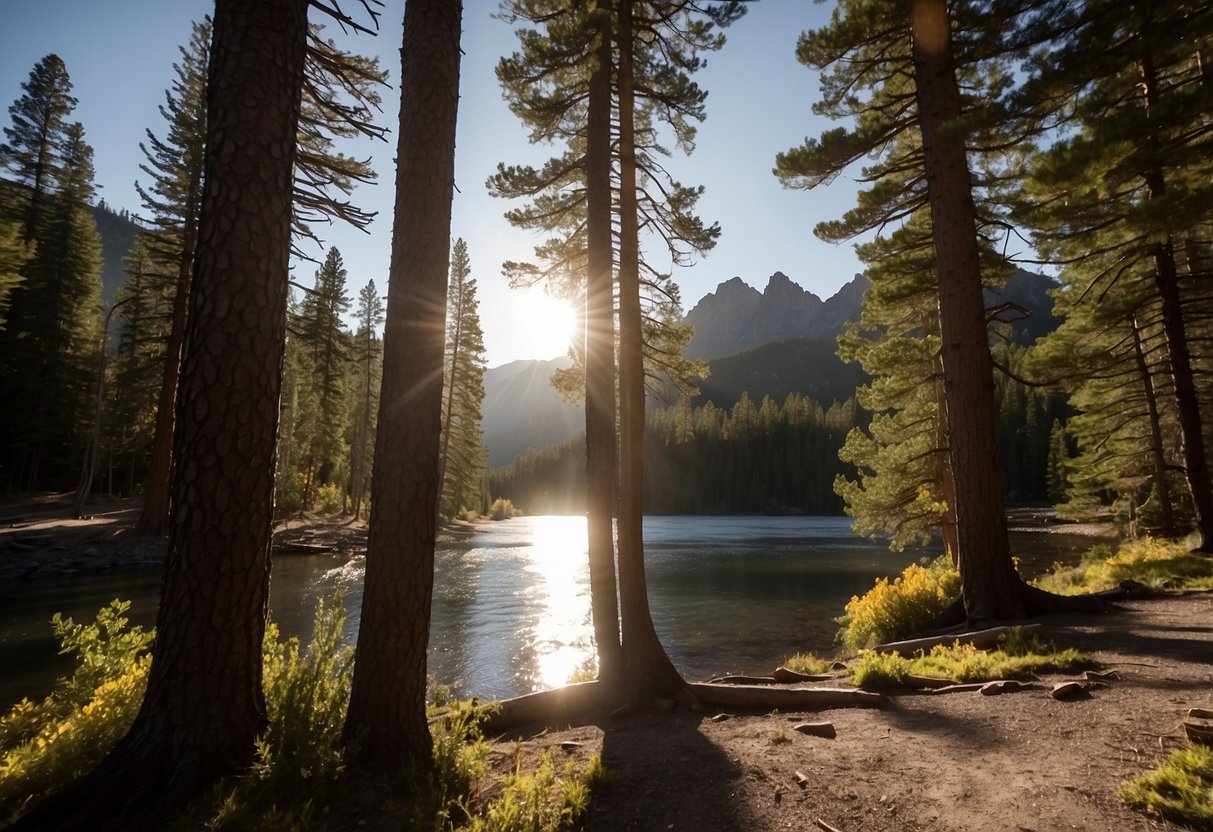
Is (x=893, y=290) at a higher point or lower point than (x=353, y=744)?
higher

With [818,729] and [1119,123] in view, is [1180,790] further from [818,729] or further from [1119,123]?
[1119,123]

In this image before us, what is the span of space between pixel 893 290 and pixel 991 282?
5.81 feet

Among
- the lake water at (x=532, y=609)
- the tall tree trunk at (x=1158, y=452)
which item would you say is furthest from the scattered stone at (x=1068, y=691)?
the tall tree trunk at (x=1158, y=452)

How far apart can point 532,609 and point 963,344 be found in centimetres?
1418

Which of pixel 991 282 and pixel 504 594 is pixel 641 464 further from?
pixel 504 594

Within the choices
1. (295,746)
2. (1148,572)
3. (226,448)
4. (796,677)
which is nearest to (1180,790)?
(796,677)

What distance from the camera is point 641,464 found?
701 cm

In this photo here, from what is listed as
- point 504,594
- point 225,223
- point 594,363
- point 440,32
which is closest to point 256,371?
point 225,223

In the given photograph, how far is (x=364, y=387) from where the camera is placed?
146 feet

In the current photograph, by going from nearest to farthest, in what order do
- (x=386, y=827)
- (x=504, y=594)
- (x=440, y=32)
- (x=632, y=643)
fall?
(x=386, y=827) < (x=440, y=32) < (x=632, y=643) < (x=504, y=594)

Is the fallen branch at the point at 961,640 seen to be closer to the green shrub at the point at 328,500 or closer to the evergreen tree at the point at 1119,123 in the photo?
the evergreen tree at the point at 1119,123

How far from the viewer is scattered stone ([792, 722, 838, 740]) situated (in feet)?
15.0

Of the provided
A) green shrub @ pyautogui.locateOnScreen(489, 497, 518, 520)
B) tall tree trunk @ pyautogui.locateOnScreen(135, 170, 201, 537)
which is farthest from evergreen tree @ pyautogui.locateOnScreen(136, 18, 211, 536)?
green shrub @ pyautogui.locateOnScreen(489, 497, 518, 520)

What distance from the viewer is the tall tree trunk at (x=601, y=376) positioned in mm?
6762
